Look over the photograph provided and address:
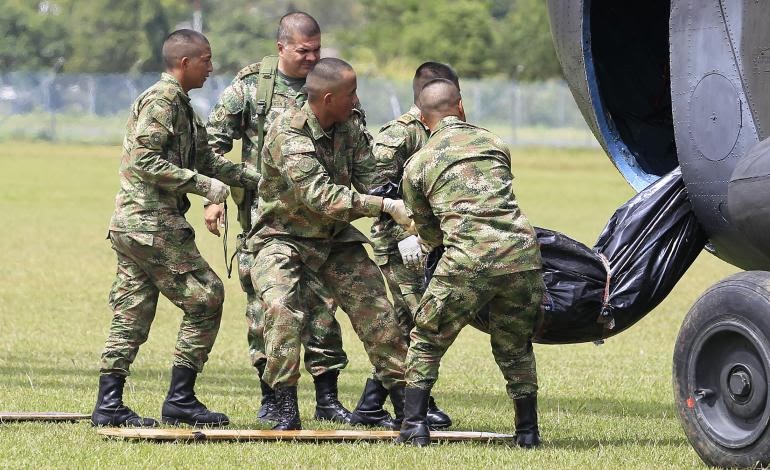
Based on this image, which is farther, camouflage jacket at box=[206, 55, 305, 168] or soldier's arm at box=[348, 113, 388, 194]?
camouflage jacket at box=[206, 55, 305, 168]

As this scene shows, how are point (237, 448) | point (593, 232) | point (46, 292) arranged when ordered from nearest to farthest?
point (237, 448)
point (46, 292)
point (593, 232)

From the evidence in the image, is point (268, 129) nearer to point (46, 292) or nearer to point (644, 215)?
point (644, 215)

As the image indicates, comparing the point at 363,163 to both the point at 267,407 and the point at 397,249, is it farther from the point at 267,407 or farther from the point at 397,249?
the point at 267,407

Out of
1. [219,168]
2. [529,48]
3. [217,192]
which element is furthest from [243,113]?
[529,48]

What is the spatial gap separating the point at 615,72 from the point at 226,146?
2.22m

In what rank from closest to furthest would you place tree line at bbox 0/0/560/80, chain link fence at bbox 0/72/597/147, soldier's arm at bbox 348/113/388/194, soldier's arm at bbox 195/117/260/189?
1. soldier's arm at bbox 348/113/388/194
2. soldier's arm at bbox 195/117/260/189
3. chain link fence at bbox 0/72/597/147
4. tree line at bbox 0/0/560/80

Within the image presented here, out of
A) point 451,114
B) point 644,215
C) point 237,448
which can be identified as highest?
point 451,114

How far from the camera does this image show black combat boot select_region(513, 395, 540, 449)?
23.0 ft

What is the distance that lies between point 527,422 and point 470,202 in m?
1.11

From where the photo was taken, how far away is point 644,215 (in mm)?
7180

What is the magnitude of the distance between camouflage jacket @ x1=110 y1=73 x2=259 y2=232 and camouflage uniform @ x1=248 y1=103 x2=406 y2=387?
1.35 ft

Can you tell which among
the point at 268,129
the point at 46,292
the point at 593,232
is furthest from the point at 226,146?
the point at 593,232

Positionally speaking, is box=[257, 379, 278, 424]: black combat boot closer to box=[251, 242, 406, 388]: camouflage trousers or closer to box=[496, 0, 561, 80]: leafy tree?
box=[251, 242, 406, 388]: camouflage trousers

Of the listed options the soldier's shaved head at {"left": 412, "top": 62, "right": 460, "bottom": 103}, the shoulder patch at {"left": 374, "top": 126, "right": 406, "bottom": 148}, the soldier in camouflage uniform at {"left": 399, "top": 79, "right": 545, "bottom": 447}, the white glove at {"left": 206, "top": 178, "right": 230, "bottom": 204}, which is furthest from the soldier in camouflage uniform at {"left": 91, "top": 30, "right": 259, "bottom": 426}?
the soldier's shaved head at {"left": 412, "top": 62, "right": 460, "bottom": 103}
